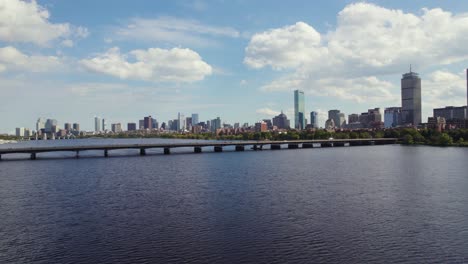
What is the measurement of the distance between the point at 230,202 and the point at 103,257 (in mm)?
25437

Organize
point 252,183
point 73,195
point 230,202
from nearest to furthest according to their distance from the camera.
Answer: point 230,202 < point 73,195 < point 252,183

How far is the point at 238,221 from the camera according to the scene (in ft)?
152

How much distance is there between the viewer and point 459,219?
46.2 m

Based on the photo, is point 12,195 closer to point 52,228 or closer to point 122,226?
point 52,228

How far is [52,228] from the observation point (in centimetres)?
4406

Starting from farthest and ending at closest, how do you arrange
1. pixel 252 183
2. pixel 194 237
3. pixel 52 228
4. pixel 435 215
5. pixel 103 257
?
pixel 252 183
pixel 435 215
pixel 52 228
pixel 194 237
pixel 103 257

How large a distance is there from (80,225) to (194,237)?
14.9m

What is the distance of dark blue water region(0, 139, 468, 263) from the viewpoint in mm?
35344

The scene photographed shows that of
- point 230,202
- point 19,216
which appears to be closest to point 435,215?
point 230,202

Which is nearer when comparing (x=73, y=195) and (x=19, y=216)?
(x=19, y=216)

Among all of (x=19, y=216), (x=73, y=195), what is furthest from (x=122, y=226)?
(x=73, y=195)

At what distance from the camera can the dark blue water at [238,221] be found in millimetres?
35344

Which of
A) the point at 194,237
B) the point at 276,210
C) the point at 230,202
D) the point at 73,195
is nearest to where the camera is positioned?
the point at 194,237

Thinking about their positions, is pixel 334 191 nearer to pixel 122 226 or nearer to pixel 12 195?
pixel 122 226
